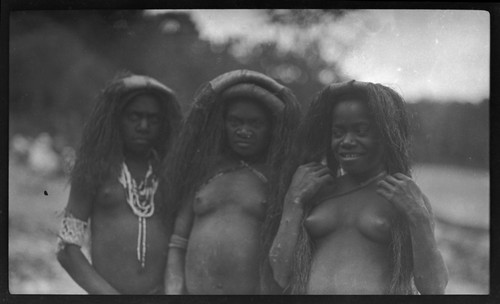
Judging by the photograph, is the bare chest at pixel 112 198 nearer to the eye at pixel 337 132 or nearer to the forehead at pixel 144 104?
the forehead at pixel 144 104

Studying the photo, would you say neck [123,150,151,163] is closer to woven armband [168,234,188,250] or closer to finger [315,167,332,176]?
woven armband [168,234,188,250]

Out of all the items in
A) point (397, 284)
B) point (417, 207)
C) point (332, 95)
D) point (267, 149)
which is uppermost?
point (332, 95)

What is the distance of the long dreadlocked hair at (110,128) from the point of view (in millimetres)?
3279

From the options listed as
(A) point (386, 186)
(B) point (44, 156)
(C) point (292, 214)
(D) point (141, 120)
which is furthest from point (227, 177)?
(B) point (44, 156)

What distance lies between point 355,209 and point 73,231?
3.51 feet

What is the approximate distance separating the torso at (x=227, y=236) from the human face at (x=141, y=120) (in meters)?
0.30

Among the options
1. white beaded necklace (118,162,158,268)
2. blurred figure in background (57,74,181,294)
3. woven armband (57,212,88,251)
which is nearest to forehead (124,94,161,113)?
blurred figure in background (57,74,181,294)

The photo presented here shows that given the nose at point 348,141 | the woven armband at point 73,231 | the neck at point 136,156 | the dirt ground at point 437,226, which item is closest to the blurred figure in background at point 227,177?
the neck at point 136,156

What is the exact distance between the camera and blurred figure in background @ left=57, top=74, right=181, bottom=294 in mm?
3279

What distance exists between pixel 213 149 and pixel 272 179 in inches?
9.9

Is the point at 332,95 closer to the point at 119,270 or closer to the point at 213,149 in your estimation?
the point at 213,149

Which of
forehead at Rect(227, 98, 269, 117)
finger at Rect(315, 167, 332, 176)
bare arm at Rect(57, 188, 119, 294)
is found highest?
forehead at Rect(227, 98, 269, 117)

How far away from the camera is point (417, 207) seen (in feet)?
10.5
